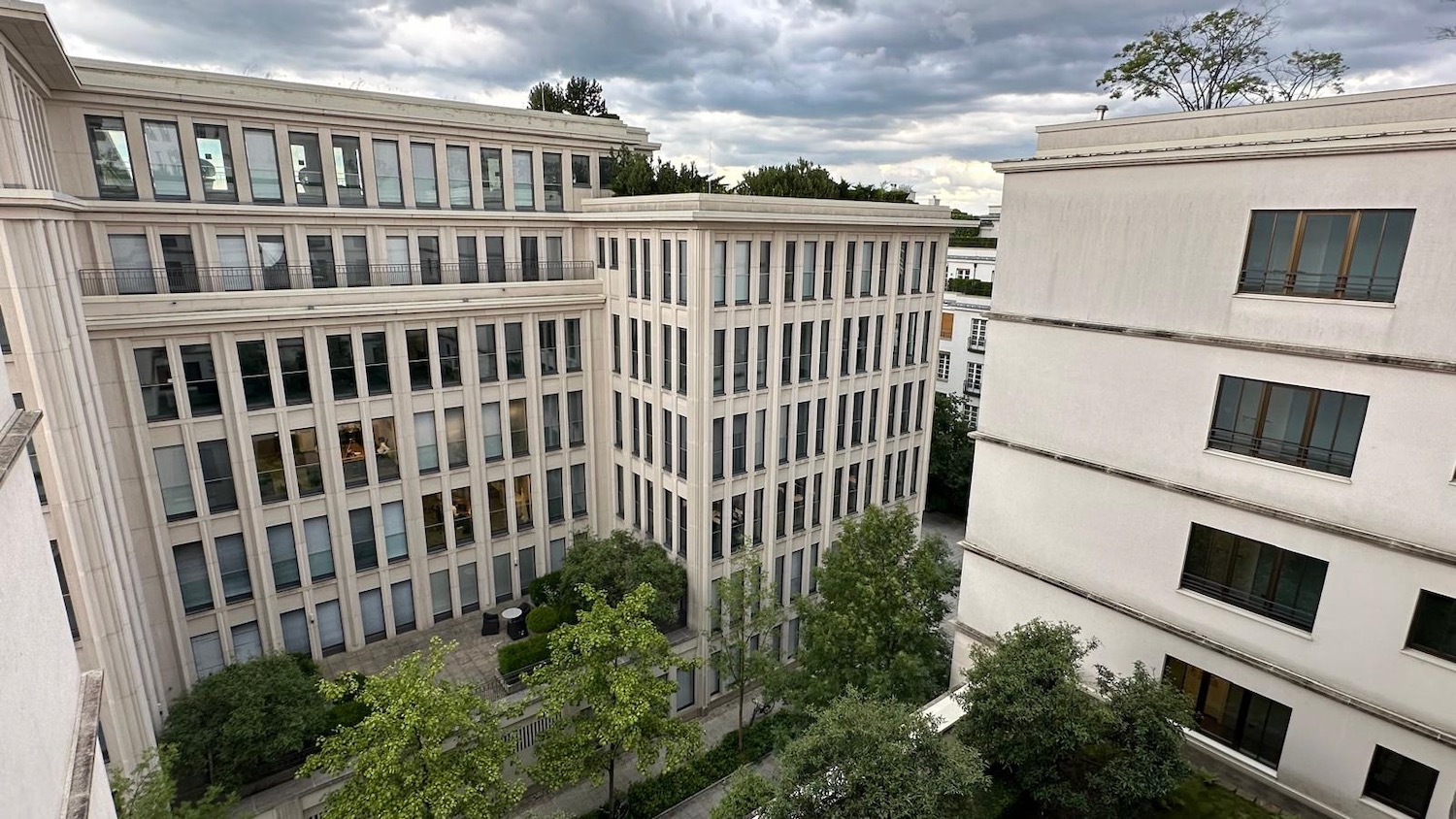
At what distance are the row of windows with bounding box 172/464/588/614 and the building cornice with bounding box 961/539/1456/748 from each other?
74.9 ft

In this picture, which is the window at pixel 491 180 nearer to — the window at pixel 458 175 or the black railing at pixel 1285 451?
the window at pixel 458 175

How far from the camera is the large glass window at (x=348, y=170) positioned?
97.4ft

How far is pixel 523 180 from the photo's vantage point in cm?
3441

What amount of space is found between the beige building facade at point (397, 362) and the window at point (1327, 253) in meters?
18.4

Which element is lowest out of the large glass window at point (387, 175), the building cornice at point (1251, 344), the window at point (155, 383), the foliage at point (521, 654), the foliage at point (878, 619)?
the foliage at point (521, 654)

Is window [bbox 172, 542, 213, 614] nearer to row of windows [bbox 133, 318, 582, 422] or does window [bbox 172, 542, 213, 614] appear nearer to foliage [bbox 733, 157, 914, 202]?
row of windows [bbox 133, 318, 582, 422]

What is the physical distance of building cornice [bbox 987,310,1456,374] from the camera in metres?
12.3

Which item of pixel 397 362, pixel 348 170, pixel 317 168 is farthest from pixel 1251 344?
pixel 317 168

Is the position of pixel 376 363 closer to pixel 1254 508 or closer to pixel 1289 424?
pixel 1254 508

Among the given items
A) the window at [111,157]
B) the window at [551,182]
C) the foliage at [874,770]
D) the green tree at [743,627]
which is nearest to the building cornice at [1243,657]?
the foliage at [874,770]

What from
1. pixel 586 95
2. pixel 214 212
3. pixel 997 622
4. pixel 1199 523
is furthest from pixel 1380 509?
pixel 586 95

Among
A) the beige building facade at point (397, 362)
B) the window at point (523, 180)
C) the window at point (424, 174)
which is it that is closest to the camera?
the beige building facade at point (397, 362)

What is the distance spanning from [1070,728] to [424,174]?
3214 cm

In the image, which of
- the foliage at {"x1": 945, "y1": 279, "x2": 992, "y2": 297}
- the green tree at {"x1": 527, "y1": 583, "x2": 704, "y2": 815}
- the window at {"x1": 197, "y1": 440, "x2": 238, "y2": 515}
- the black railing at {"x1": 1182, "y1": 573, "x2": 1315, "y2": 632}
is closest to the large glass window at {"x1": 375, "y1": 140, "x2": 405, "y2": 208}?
the window at {"x1": 197, "y1": 440, "x2": 238, "y2": 515}
